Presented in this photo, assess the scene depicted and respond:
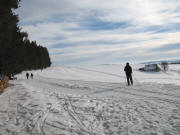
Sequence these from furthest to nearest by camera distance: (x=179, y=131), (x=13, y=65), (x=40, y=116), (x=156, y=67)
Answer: (x=156, y=67) → (x=13, y=65) → (x=40, y=116) → (x=179, y=131)

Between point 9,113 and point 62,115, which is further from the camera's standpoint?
point 9,113

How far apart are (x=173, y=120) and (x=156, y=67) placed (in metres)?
67.0

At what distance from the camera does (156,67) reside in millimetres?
69250

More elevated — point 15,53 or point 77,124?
point 15,53

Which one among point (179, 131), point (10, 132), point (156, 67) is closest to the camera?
point (179, 131)

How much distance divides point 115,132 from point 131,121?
104 cm

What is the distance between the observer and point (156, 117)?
650 cm

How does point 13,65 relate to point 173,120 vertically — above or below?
above

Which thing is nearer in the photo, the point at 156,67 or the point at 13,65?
the point at 13,65

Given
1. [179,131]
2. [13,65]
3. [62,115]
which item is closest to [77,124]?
[62,115]

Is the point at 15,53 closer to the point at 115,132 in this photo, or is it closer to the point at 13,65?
the point at 13,65

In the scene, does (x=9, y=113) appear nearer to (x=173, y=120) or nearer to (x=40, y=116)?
(x=40, y=116)

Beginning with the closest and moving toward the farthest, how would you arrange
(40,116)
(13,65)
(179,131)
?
(179,131)
(40,116)
(13,65)

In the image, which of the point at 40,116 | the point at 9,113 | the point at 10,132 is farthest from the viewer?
the point at 9,113
